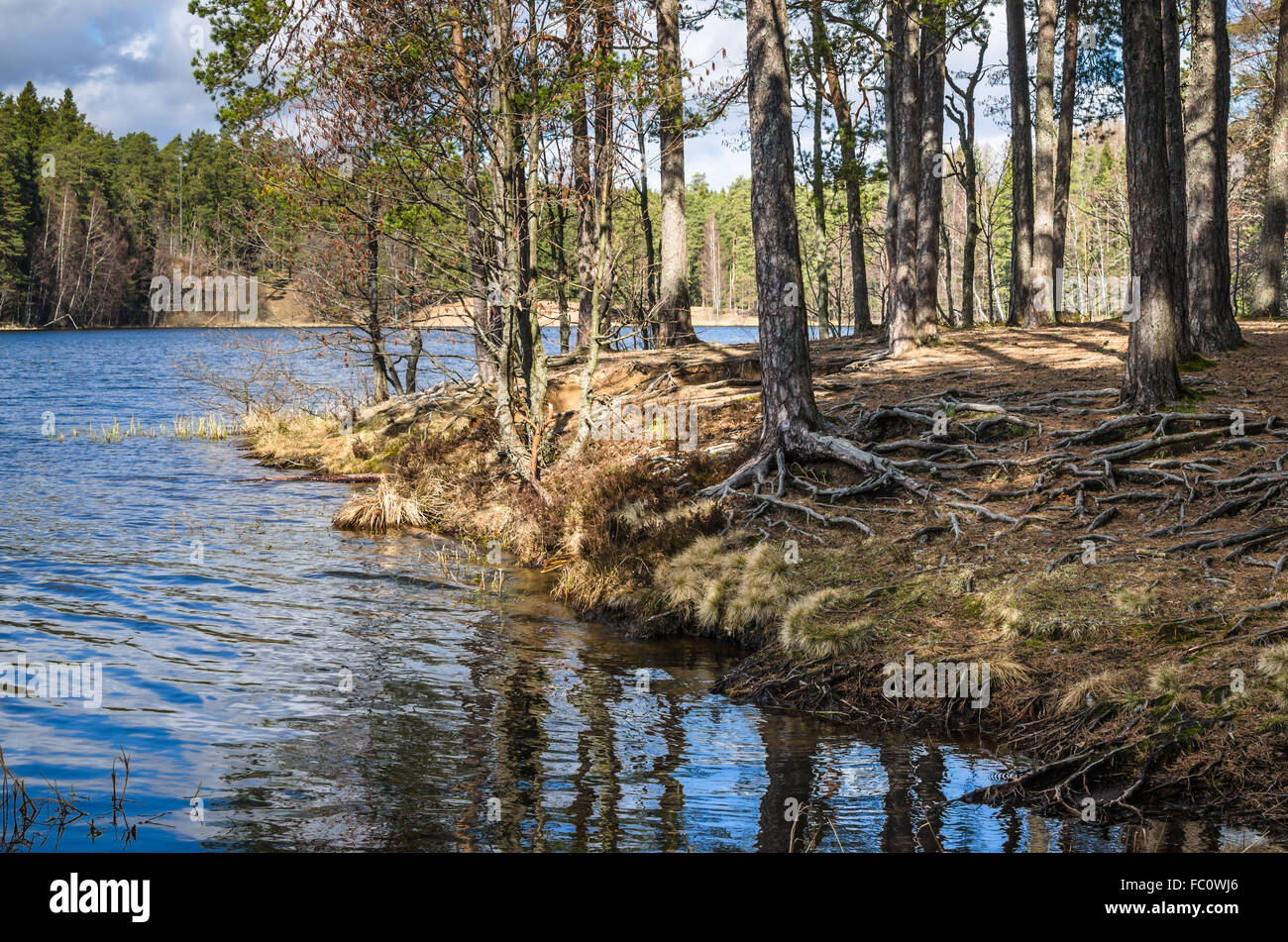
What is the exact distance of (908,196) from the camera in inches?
687

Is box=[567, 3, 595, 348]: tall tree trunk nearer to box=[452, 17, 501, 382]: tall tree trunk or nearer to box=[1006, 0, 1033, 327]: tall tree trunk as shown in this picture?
box=[452, 17, 501, 382]: tall tree trunk

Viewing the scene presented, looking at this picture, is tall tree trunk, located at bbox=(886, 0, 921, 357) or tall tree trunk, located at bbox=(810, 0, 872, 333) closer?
tall tree trunk, located at bbox=(886, 0, 921, 357)

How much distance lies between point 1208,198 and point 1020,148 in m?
9.33

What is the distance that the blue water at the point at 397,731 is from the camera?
570cm

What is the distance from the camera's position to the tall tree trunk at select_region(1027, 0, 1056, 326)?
21.6m

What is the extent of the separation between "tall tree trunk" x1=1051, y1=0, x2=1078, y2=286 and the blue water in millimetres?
18133

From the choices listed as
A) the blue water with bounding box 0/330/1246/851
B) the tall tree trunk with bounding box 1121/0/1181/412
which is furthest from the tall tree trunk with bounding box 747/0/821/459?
the blue water with bounding box 0/330/1246/851

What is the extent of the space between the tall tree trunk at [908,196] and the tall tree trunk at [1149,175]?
6.31 m

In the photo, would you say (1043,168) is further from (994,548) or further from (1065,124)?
(994,548)

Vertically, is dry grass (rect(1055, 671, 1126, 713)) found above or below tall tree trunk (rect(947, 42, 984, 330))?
below

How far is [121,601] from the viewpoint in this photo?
11055mm

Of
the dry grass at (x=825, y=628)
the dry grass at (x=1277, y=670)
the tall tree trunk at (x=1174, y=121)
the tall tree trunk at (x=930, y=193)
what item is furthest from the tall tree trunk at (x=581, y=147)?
the dry grass at (x=1277, y=670)

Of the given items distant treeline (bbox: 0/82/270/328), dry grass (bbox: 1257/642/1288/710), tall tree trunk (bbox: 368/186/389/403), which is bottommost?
dry grass (bbox: 1257/642/1288/710)

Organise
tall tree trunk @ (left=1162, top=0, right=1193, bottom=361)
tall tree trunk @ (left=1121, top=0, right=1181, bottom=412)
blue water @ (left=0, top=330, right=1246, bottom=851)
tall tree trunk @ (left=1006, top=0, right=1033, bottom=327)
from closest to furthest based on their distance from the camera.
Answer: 1. blue water @ (left=0, top=330, right=1246, bottom=851)
2. tall tree trunk @ (left=1121, top=0, right=1181, bottom=412)
3. tall tree trunk @ (left=1162, top=0, right=1193, bottom=361)
4. tall tree trunk @ (left=1006, top=0, right=1033, bottom=327)
